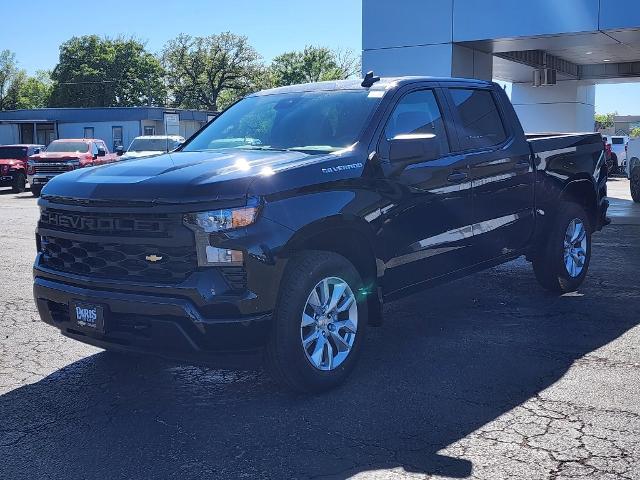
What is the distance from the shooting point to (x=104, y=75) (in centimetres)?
8494

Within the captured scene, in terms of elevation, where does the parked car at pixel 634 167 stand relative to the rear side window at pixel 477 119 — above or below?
below

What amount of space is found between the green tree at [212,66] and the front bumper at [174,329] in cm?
7558

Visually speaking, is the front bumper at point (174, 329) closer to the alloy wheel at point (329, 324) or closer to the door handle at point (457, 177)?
the alloy wheel at point (329, 324)

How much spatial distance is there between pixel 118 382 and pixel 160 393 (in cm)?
40

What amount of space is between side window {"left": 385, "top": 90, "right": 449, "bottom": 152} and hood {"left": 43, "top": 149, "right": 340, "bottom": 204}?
0.83 m

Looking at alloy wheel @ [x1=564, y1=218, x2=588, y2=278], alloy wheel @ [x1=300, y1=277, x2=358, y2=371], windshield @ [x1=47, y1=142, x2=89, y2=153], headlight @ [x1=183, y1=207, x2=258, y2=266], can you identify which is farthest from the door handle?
windshield @ [x1=47, y1=142, x2=89, y2=153]

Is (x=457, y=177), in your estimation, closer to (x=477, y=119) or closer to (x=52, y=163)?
(x=477, y=119)

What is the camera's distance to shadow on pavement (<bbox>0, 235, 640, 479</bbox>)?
12.0 ft

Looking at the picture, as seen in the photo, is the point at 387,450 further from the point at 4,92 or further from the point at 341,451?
the point at 4,92

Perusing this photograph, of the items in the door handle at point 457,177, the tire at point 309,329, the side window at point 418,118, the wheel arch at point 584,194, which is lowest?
the tire at point 309,329

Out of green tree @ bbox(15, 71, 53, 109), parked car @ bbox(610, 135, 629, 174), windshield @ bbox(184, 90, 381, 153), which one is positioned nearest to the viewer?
windshield @ bbox(184, 90, 381, 153)

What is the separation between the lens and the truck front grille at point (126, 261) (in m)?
4.12

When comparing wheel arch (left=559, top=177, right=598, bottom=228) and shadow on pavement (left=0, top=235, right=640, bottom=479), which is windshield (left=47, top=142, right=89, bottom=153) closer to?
wheel arch (left=559, top=177, right=598, bottom=228)

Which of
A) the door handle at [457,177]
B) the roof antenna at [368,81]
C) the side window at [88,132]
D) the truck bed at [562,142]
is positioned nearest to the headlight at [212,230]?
the roof antenna at [368,81]
